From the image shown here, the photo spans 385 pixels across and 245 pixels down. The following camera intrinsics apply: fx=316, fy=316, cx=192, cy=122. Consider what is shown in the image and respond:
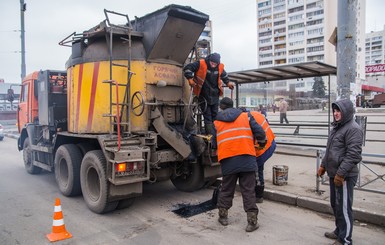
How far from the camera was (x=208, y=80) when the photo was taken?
241 inches

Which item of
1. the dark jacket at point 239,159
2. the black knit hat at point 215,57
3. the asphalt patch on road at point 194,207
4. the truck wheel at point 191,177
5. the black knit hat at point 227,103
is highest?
the black knit hat at point 215,57

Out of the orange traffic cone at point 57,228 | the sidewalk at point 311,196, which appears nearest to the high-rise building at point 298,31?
the sidewalk at point 311,196

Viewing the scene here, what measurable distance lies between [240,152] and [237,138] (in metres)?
0.20

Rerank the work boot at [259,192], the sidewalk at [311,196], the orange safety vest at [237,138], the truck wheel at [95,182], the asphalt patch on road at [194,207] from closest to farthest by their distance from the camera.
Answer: the orange safety vest at [237,138] < the sidewalk at [311,196] < the truck wheel at [95,182] < the asphalt patch on road at [194,207] < the work boot at [259,192]

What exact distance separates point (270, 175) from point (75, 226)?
435cm

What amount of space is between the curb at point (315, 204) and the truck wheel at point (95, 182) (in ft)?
9.32

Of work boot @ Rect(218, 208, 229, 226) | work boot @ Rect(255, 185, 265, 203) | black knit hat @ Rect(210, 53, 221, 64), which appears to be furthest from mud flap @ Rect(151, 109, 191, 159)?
black knit hat @ Rect(210, 53, 221, 64)

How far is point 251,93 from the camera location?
14.2 meters

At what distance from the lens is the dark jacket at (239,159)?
4391 millimetres

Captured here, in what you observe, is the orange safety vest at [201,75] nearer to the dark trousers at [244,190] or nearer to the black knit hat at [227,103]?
the black knit hat at [227,103]

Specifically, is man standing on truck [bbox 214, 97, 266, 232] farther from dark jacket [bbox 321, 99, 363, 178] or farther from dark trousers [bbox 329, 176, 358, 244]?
dark trousers [bbox 329, 176, 358, 244]

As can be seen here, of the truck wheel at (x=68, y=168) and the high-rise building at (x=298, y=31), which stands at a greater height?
the high-rise building at (x=298, y=31)

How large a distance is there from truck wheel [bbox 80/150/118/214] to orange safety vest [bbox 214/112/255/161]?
1.96m

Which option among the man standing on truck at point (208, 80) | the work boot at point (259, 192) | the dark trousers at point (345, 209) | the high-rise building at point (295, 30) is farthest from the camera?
the high-rise building at point (295, 30)
